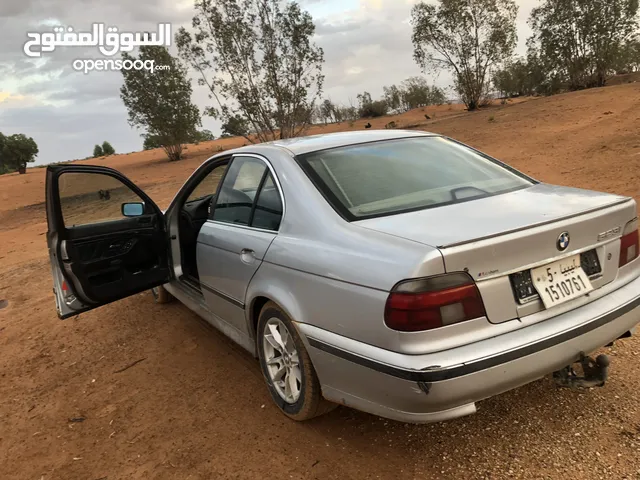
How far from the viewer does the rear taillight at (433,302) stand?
2.04m

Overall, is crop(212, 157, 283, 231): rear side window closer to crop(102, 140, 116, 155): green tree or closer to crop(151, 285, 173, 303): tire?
crop(151, 285, 173, 303): tire

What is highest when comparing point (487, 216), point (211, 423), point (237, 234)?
point (487, 216)

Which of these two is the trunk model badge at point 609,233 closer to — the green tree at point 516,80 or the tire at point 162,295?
the tire at point 162,295

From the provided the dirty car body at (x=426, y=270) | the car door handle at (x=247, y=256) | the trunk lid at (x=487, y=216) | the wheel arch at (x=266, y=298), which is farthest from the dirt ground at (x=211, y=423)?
the trunk lid at (x=487, y=216)

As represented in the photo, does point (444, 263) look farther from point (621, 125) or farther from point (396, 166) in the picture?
point (621, 125)

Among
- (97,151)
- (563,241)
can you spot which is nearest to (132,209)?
(563,241)

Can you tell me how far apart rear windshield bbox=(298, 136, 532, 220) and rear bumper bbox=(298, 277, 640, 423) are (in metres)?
0.73

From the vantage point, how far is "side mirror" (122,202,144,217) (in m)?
4.03

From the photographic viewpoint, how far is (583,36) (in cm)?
2228

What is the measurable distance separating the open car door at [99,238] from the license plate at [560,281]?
296 centimetres

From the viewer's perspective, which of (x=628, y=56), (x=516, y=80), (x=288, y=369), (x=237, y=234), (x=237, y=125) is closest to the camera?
(x=288, y=369)

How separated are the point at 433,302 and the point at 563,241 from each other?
730 mm

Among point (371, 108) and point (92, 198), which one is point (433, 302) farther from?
point (371, 108)

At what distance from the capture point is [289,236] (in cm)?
277
